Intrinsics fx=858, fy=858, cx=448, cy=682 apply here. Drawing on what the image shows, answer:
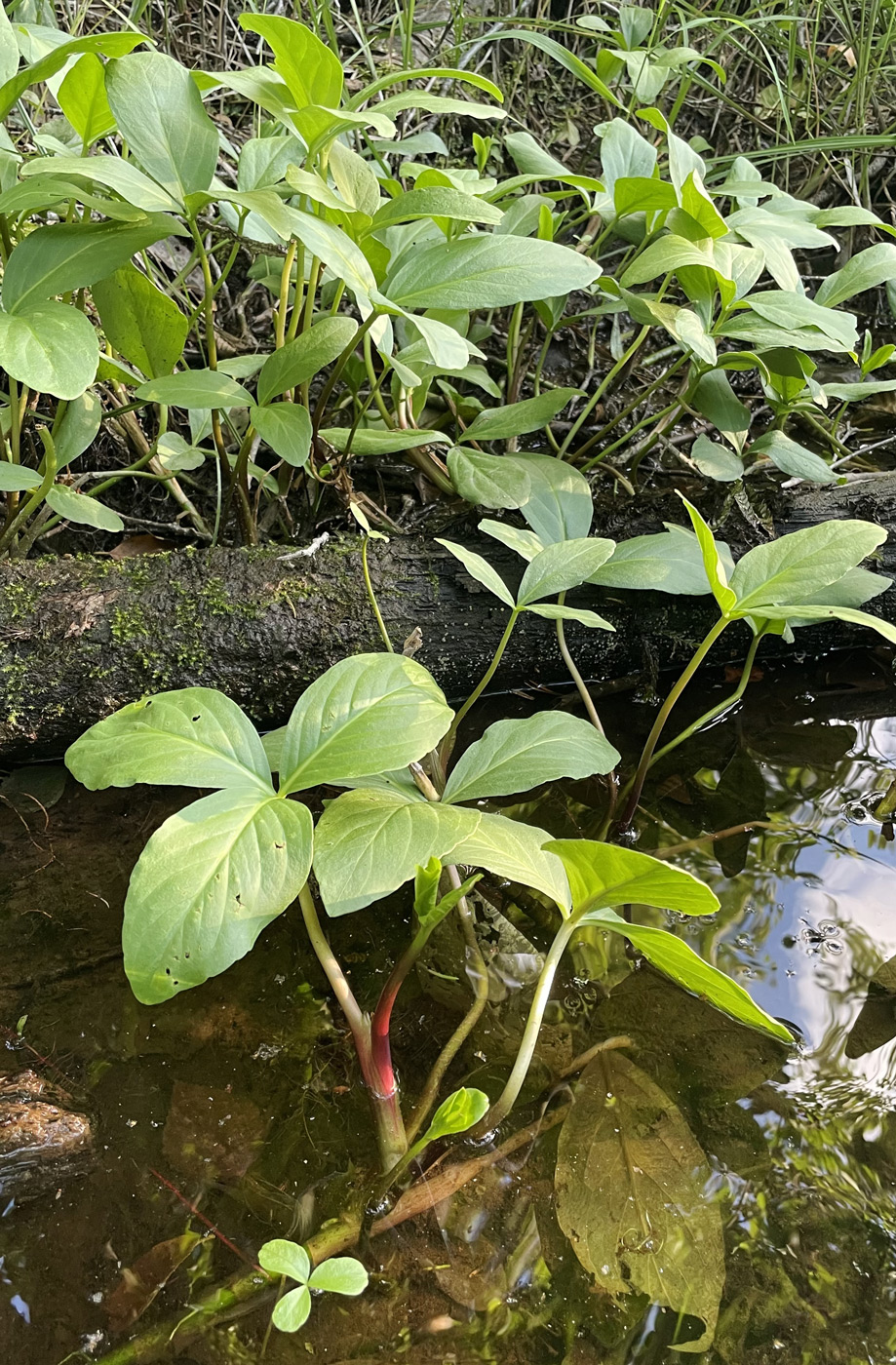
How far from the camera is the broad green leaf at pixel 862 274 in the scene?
127cm

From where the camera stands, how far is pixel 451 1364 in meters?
0.68

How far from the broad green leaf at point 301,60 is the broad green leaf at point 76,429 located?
0.49m

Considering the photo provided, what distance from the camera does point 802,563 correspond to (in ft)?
3.15

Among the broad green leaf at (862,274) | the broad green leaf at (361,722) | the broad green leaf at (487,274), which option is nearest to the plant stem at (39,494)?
the broad green leaf at (487,274)

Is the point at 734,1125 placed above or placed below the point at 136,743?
below

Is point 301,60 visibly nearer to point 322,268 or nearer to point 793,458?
point 322,268

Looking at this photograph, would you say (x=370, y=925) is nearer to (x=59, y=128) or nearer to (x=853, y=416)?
(x=59, y=128)

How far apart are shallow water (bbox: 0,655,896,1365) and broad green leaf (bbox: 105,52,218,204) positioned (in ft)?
2.72

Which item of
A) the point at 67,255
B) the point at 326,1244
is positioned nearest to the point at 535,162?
the point at 67,255

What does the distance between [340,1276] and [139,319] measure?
3.68 feet

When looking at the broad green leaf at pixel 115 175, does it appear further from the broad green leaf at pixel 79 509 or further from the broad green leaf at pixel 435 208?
the broad green leaf at pixel 79 509

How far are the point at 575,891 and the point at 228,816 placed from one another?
31 centimetres

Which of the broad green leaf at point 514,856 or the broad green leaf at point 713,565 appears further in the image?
the broad green leaf at point 713,565

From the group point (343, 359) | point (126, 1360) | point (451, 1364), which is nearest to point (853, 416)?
point (343, 359)
